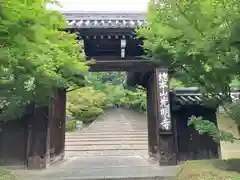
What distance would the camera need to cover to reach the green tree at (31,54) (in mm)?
4363

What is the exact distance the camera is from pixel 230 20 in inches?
188

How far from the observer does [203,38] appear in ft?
16.8

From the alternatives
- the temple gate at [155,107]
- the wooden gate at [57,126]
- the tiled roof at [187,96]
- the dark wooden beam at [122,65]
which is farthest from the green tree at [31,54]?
the tiled roof at [187,96]

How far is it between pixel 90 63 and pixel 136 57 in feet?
5.76

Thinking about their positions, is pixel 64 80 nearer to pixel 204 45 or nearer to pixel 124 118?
pixel 204 45

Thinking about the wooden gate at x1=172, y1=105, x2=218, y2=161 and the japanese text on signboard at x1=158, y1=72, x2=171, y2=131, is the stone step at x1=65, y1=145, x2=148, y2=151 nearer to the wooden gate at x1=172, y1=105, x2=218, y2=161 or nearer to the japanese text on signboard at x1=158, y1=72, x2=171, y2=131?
the wooden gate at x1=172, y1=105, x2=218, y2=161

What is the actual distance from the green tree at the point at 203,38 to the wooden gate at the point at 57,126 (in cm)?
543

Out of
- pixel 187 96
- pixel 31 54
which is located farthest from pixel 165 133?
pixel 31 54

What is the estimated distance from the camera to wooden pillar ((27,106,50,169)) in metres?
9.20

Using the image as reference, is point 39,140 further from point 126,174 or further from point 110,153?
point 110,153

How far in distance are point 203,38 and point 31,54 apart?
338 cm

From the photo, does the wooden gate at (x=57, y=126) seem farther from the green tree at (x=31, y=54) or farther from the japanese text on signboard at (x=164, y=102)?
the japanese text on signboard at (x=164, y=102)

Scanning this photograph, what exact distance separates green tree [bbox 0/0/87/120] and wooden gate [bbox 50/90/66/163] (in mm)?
1424

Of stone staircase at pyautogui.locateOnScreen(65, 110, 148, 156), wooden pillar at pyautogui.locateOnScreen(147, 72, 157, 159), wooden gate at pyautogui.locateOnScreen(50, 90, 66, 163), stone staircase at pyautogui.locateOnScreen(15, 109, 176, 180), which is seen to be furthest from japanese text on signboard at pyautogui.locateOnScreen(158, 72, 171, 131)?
stone staircase at pyautogui.locateOnScreen(65, 110, 148, 156)
